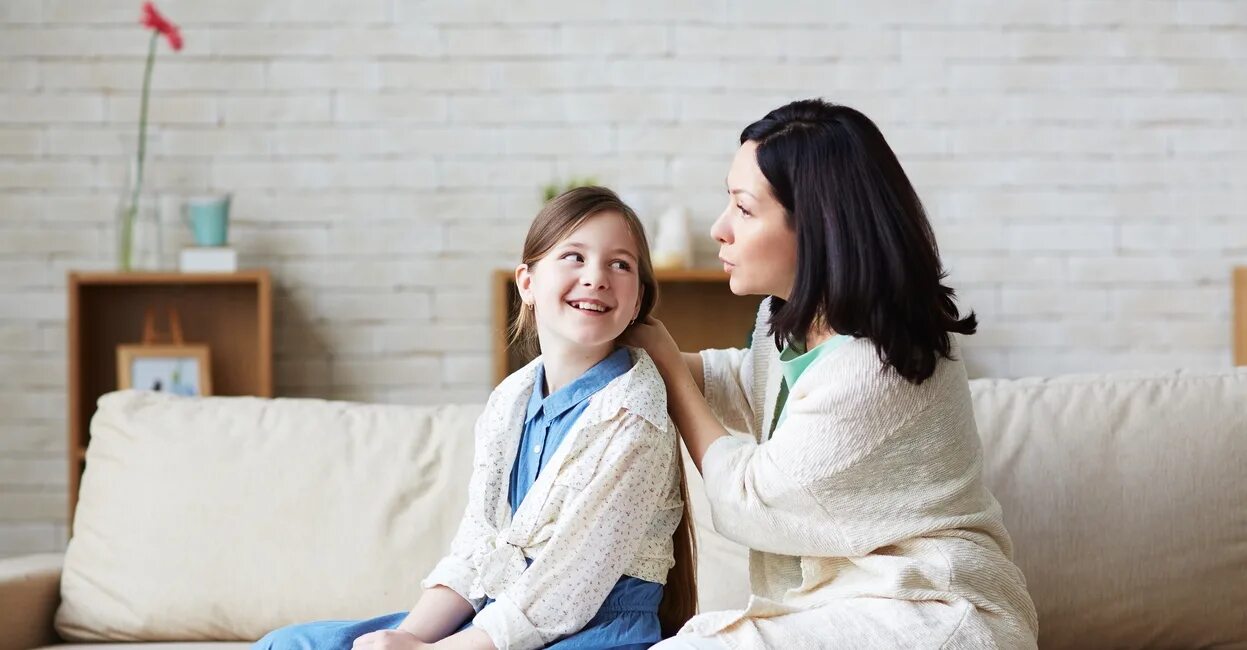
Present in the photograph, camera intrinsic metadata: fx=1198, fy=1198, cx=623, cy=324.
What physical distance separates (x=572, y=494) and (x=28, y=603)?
3.58 feet

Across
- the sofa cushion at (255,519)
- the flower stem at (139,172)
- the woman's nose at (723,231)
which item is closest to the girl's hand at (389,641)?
the sofa cushion at (255,519)

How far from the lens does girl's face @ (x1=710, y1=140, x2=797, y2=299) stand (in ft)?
4.83

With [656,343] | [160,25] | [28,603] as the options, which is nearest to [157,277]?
[160,25]

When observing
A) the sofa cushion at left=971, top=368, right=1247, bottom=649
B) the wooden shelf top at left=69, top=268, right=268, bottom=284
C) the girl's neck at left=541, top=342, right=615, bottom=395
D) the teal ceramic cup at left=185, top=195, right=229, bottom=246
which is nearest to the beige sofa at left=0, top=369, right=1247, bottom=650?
the sofa cushion at left=971, top=368, right=1247, bottom=649

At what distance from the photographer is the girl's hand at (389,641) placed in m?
1.39

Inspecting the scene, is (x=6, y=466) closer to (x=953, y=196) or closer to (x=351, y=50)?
(x=351, y=50)

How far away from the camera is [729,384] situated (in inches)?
69.6

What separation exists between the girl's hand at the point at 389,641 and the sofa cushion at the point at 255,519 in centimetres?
51

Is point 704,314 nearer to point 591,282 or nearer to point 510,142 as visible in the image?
point 510,142

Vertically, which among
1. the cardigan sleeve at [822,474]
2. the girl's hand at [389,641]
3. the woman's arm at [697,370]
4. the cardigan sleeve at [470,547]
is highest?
the woman's arm at [697,370]

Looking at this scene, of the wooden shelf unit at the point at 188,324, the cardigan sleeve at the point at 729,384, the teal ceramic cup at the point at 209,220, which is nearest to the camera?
the cardigan sleeve at the point at 729,384

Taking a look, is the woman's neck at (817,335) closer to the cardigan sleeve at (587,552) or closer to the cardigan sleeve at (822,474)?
the cardigan sleeve at (822,474)

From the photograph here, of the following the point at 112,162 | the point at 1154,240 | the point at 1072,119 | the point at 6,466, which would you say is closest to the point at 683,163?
the point at 1072,119

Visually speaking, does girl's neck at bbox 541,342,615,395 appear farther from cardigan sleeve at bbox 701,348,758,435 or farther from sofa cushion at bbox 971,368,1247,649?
sofa cushion at bbox 971,368,1247,649
